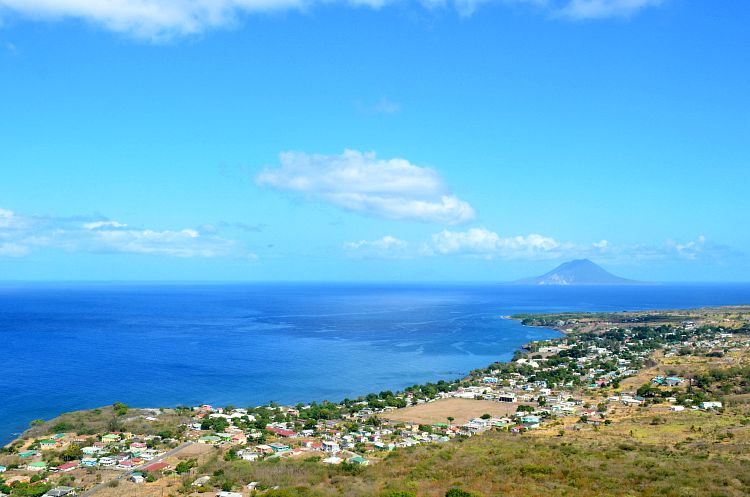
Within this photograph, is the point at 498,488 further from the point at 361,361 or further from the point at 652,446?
the point at 361,361

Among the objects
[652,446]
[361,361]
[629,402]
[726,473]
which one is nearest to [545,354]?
[361,361]

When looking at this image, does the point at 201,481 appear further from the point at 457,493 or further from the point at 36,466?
the point at 457,493

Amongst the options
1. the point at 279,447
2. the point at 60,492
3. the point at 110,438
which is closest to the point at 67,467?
the point at 60,492

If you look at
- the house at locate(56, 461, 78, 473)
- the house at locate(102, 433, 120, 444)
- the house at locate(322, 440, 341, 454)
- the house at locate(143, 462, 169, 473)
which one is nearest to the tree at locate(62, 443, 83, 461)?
the house at locate(56, 461, 78, 473)

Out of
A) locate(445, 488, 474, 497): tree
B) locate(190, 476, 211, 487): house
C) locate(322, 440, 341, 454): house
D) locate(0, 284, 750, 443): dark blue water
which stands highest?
locate(445, 488, 474, 497): tree

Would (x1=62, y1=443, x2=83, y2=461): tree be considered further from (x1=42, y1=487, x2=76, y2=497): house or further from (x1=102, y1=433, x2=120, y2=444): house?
(x1=42, y1=487, x2=76, y2=497): house

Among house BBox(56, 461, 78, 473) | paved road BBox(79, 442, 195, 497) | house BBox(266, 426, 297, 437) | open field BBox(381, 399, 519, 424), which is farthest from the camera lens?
open field BBox(381, 399, 519, 424)

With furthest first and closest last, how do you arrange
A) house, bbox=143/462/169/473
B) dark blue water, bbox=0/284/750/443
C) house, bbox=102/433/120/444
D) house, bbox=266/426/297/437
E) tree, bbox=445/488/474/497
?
dark blue water, bbox=0/284/750/443 → house, bbox=266/426/297/437 → house, bbox=102/433/120/444 → house, bbox=143/462/169/473 → tree, bbox=445/488/474/497
